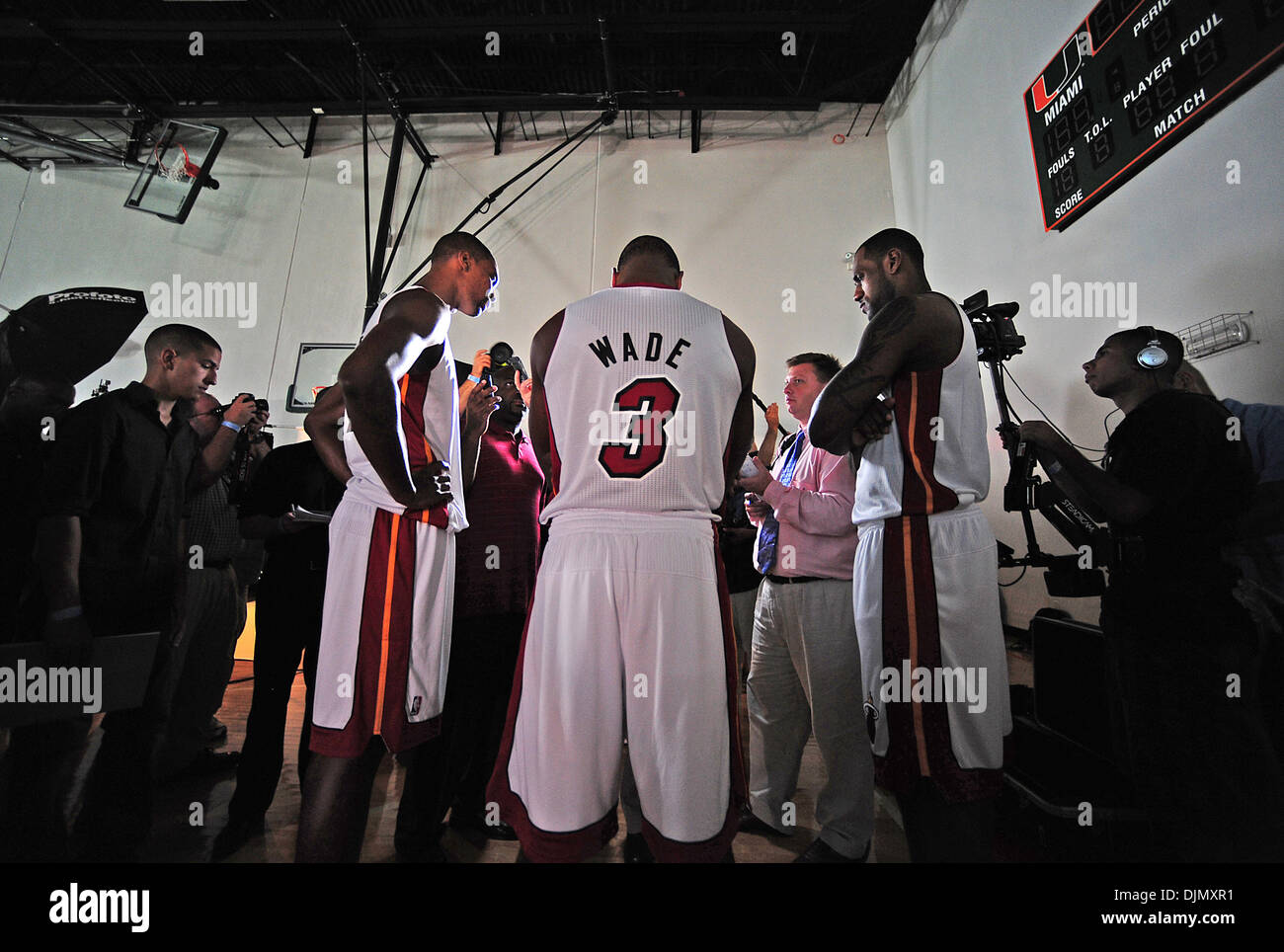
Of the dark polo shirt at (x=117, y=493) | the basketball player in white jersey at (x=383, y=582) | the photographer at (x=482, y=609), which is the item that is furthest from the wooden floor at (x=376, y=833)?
the dark polo shirt at (x=117, y=493)

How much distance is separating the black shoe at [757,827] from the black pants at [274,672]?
6.17 ft

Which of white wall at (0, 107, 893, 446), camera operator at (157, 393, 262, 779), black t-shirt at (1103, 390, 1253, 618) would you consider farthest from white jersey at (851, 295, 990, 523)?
white wall at (0, 107, 893, 446)

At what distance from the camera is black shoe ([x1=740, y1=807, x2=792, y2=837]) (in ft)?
8.45

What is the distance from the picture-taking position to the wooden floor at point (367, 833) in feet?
7.52

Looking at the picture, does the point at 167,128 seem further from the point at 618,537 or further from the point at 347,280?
the point at 618,537

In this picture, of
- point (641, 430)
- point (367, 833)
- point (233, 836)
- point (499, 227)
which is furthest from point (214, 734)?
point (499, 227)

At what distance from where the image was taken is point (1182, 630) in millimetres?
2010

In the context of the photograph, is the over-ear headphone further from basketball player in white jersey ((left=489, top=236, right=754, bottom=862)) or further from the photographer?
the photographer

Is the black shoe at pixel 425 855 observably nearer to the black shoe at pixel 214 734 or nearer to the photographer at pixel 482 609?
the photographer at pixel 482 609

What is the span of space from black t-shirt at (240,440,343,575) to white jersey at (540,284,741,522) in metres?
1.73

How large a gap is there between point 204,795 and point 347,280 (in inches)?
250

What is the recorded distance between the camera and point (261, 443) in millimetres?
4312

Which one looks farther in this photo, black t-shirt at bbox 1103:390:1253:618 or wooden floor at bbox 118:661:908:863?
wooden floor at bbox 118:661:908:863
